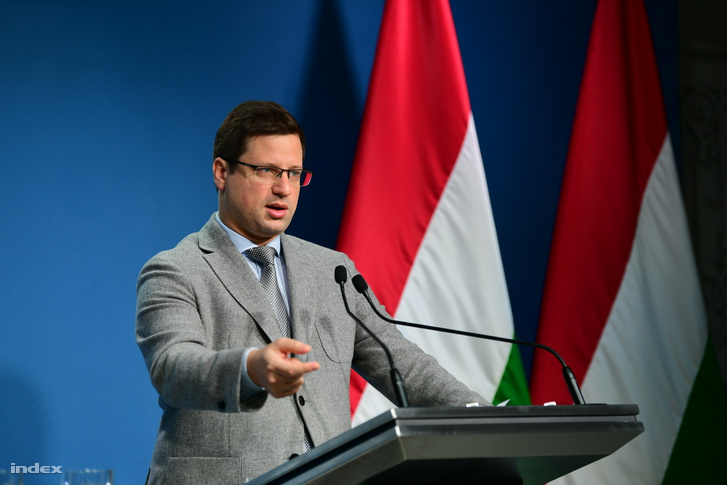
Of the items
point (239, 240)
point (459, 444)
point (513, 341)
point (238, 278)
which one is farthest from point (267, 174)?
point (459, 444)

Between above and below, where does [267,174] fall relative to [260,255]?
above

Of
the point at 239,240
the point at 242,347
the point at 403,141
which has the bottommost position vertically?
the point at 242,347

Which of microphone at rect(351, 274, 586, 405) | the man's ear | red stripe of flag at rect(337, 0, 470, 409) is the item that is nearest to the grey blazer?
the man's ear

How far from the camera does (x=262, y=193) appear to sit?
1.93 metres

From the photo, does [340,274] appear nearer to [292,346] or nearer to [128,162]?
[292,346]

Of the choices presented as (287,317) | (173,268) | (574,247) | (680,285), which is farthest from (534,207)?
(173,268)

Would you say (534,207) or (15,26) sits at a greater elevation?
(15,26)

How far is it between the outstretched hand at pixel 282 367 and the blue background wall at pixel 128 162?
5.66ft

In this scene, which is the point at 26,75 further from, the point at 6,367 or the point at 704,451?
the point at 704,451

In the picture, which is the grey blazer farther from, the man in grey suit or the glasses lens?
the glasses lens

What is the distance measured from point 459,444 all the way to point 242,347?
2.34ft

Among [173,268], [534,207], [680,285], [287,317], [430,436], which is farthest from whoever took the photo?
[534,207]

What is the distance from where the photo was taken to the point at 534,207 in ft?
11.3

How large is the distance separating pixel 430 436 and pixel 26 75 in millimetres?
2235
